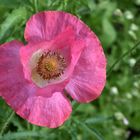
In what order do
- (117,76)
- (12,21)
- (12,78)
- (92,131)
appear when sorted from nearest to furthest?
1. (12,78)
2. (12,21)
3. (92,131)
4. (117,76)

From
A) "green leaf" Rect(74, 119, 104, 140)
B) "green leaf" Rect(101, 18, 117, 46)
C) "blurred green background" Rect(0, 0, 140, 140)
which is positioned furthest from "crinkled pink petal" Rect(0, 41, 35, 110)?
"green leaf" Rect(101, 18, 117, 46)

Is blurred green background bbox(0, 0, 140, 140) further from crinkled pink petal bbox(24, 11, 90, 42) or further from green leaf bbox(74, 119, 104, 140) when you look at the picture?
crinkled pink petal bbox(24, 11, 90, 42)

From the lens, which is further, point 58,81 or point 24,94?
point 58,81

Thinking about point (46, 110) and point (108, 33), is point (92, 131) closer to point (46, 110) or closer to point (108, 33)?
point (46, 110)

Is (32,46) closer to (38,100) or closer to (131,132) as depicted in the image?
(38,100)

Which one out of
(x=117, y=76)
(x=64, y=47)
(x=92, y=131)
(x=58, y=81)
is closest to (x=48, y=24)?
(x=64, y=47)
